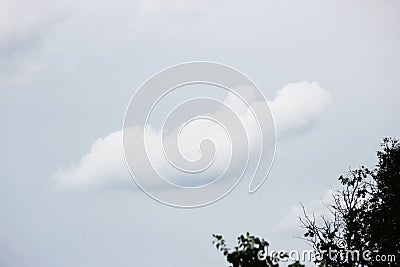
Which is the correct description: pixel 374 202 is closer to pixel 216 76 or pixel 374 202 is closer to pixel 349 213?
pixel 349 213

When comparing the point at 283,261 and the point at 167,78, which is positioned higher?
the point at 167,78

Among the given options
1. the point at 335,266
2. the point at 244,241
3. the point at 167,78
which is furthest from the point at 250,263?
the point at 335,266

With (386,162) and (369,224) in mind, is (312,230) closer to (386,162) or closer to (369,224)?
(369,224)

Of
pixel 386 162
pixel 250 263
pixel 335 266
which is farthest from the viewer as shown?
pixel 386 162

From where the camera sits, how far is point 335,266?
3272cm

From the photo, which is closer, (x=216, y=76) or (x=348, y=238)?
(x=216, y=76)

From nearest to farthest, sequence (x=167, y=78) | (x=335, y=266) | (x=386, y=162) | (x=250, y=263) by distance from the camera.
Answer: (x=250, y=263), (x=167, y=78), (x=335, y=266), (x=386, y=162)

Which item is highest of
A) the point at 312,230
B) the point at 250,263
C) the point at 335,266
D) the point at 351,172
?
the point at 351,172

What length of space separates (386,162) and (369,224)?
11.4ft

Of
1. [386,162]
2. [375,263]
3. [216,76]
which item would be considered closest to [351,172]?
[386,162]

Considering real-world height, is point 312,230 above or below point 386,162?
below

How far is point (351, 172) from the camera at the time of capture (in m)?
35.7

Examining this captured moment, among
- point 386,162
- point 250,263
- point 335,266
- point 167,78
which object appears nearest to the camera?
point 250,263

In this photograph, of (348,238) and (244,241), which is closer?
(244,241)
